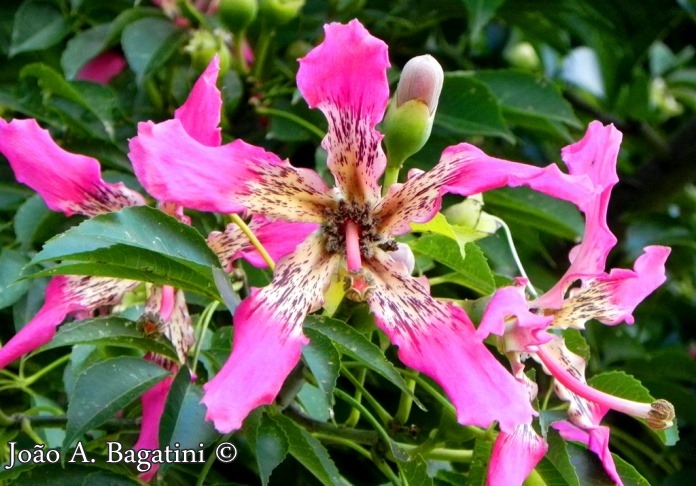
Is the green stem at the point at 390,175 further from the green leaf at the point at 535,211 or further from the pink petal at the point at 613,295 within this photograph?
the green leaf at the point at 535,211

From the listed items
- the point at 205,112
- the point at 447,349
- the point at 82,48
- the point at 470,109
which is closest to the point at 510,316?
the point at 447,349

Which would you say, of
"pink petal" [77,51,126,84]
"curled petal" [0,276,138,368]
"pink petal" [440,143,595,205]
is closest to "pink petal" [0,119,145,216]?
"curled petal" [0,276,138,368]

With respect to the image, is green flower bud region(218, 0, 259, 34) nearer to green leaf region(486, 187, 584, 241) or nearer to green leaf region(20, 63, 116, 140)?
green leaf region(20, 63, 116, 140)

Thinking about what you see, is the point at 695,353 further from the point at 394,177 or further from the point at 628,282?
the point at 394,177

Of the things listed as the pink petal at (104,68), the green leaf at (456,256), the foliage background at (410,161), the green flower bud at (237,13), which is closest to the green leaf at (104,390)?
the foliage background at (410,161)

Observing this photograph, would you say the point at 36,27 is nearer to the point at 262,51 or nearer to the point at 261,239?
the point at 262,51

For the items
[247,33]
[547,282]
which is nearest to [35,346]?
[247,33]
